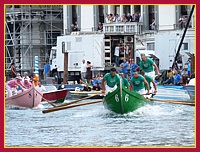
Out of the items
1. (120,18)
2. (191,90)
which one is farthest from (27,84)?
(120,18)

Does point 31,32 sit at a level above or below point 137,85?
above

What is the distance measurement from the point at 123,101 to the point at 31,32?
30.6 metres

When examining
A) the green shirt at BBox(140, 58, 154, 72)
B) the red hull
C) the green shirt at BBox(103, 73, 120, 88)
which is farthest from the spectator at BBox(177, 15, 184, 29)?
the green shirt at BBox(103, 73, 120, 88)

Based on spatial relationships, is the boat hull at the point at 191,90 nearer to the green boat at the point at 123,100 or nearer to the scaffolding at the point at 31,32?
the green boat at the point at 123,100

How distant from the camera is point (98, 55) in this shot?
40750 millimetres

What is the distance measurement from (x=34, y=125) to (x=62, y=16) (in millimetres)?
32025

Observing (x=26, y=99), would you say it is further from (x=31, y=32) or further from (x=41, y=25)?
(x=41, y=25)

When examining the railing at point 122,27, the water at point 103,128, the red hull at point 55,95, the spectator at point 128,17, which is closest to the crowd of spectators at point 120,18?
the spectator at point 128,17

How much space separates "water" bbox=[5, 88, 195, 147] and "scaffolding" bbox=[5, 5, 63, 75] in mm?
25337

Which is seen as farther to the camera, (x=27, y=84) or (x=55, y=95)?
(x=55, y=95)

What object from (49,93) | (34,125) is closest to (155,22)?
(49,93)

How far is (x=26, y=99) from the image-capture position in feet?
90.4

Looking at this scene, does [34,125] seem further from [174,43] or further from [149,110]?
[174,43]

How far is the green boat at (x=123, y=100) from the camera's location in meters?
21.9
